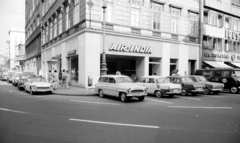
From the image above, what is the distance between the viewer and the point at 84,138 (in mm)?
4512

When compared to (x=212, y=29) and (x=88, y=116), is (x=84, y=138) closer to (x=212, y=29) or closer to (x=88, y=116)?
(x=88, y=116)

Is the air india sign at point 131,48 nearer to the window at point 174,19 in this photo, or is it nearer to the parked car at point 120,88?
the window at point 174,19

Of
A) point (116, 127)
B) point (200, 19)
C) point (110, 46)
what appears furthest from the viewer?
point (200, 19)

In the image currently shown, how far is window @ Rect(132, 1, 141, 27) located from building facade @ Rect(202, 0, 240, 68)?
1157 centimetres

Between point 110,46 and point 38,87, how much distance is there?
767 centimetres

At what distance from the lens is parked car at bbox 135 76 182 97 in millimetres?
12082

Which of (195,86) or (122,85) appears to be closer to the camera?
(122,85)

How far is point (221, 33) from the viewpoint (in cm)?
2778

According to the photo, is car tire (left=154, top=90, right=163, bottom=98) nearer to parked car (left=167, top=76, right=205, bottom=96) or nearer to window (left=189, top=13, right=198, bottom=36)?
parked car (left=167, top=76, right=205, bottom=96)

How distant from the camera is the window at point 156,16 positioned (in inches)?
815

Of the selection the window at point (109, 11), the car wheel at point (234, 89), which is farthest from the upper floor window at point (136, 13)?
the car wheel at point (234, 89)

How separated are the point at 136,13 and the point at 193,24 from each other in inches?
384

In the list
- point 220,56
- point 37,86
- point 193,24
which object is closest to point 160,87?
point 37,86

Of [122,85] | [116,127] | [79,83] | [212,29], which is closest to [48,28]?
[79,83]
